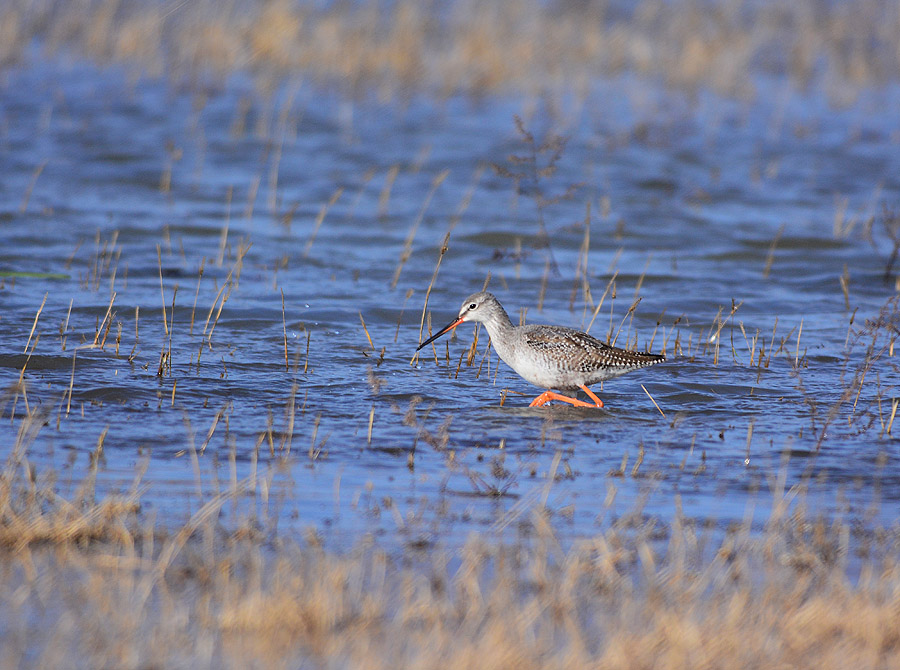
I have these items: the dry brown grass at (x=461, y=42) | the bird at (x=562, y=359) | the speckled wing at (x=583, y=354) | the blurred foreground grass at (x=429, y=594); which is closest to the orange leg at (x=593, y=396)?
the bird at (x=562, y=359)

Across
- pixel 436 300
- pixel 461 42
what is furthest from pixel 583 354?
pixel 461 42

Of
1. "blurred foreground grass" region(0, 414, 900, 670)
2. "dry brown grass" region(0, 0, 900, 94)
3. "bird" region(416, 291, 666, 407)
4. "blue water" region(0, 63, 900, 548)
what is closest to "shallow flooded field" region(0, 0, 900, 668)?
"blue water" region(0, 63, 900, 548)

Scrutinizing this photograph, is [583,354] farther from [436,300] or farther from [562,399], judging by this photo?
[436,300]

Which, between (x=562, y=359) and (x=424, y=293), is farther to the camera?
(x=424, y=293)

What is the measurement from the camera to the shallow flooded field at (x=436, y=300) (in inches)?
248

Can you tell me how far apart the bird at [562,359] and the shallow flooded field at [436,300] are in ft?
0.87

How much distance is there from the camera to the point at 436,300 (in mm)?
11836

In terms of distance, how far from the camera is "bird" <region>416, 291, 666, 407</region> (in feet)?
27.7

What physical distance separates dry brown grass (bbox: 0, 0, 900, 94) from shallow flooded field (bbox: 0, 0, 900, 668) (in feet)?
1.84

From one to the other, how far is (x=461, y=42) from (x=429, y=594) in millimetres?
18889

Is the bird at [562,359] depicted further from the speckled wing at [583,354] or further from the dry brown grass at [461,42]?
the dry brown grass at [461,42]

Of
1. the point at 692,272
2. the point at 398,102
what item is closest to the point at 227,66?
the point at 398,102

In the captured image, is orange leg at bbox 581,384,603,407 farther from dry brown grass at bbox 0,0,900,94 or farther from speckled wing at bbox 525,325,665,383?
dry brown grass at bbox 0,0,900,94

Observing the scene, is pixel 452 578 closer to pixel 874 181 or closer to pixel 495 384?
pixel 495 384
